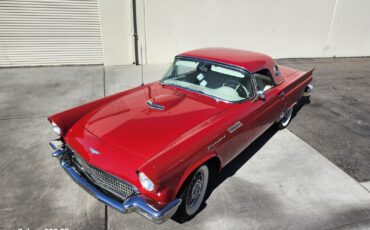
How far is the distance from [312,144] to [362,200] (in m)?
1.48

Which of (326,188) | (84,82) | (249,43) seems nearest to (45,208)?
(326,188)

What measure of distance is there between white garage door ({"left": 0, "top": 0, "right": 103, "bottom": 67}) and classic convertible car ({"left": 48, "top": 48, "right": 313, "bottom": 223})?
217 inches

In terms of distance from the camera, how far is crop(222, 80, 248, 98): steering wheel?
13.6 feet

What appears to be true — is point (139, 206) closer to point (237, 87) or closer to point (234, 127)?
point (234, 127)

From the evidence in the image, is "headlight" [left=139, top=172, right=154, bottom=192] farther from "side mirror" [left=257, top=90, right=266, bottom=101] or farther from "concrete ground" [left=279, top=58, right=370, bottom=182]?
"concrete ground" [left=279, top=58, right=370, bottom=182]

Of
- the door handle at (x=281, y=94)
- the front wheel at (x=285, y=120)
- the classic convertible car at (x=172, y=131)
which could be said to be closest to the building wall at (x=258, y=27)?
the classic convertible car at (x=172, y=131)

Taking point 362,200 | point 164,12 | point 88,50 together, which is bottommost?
point 362,200

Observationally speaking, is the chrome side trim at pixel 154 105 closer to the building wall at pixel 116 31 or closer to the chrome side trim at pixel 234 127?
the chrome side trim at pixel 234 127

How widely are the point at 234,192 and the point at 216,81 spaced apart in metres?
1.58

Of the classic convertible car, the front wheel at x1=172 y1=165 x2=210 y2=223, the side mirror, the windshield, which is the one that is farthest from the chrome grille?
the side mirror

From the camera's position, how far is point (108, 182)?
303 centimetres

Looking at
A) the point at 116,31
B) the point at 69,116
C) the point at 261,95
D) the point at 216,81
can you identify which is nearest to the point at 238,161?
the point at 261,95

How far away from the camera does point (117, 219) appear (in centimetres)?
330

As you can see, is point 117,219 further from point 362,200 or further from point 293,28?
point 293,28
